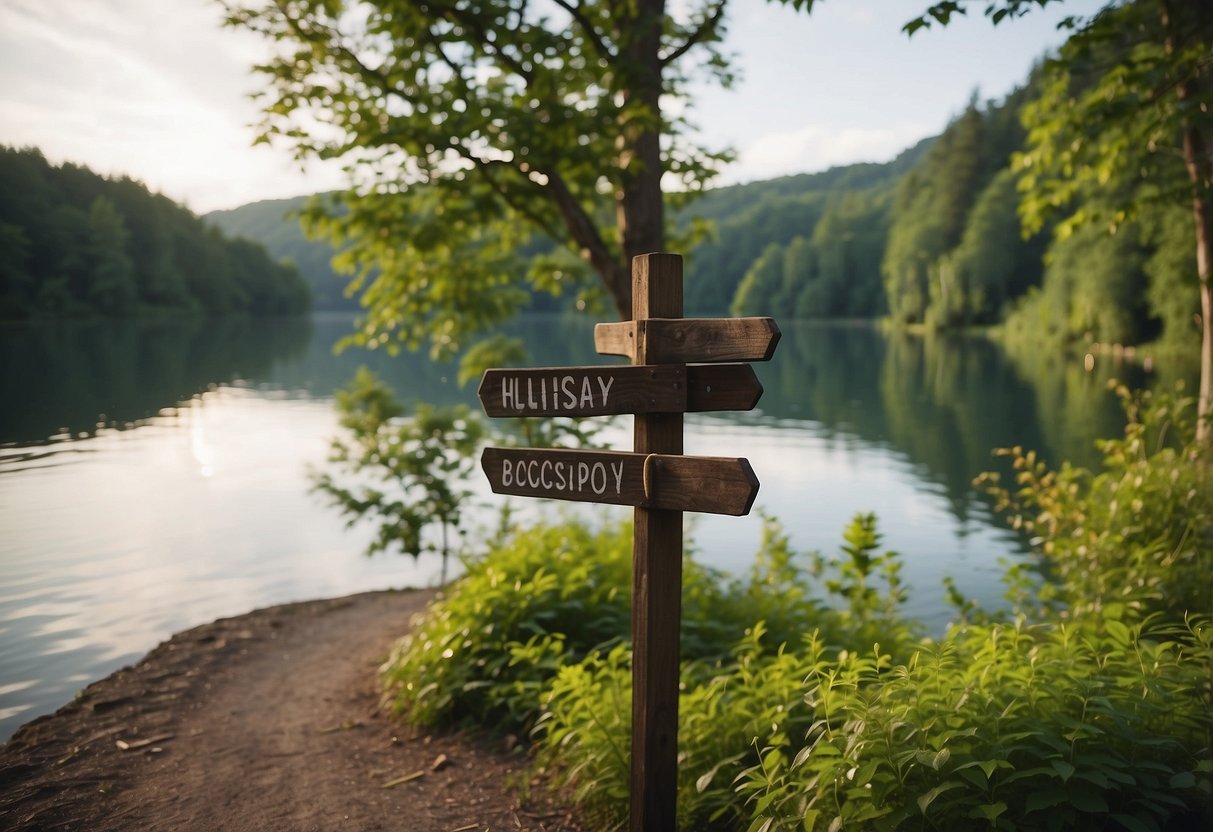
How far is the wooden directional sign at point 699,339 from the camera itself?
122 inches

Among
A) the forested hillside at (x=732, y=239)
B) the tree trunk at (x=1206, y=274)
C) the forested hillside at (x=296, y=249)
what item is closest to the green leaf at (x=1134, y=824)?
the tree trunk at (x=1206, y=274)

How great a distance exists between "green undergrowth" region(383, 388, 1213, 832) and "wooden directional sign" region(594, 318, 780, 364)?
129 cm

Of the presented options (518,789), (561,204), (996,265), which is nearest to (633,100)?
(561,204)

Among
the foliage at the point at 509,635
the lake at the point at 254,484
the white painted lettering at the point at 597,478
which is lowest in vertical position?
the lake at the point at 254,484

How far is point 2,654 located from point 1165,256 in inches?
1707

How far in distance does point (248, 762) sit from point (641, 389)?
334 cm

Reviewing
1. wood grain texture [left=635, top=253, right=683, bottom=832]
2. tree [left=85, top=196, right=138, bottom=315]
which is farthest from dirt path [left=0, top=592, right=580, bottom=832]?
tree [left=85, top=196, right=138, bottom=315]

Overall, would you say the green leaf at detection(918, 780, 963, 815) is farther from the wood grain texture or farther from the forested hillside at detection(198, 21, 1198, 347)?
the forested hillside at detection(198, 21, 1198, 347)

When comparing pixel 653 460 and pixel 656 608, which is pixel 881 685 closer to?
pixel 656 608

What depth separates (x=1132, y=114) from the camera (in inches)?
242

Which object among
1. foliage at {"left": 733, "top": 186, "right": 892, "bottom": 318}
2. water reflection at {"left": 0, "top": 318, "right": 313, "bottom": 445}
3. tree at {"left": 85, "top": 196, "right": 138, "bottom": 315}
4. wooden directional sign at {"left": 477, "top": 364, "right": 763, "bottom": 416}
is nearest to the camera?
wooden directional sign at {"left": 477, "top": 364, "right": 763, "bottom": 416}

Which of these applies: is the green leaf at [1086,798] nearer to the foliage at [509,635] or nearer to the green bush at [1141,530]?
the green bush at [1141,530]

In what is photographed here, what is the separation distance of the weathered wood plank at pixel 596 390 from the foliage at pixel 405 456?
7848 millimetres

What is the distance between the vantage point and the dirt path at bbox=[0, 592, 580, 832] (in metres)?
4.28
